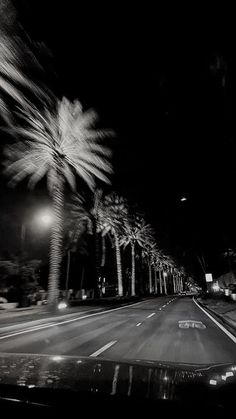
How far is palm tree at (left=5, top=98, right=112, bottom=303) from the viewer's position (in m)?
22.9

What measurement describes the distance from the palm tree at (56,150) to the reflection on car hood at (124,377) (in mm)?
19747

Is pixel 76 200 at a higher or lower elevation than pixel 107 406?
higher

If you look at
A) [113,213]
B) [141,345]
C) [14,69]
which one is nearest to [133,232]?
[113,213]

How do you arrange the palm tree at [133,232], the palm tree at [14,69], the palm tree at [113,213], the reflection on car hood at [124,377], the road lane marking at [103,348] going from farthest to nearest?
the palm tree at [133,232]
the palm tree at [113,213]
the palm tree at [14,69]
the road lane marking at [103,348]
the reflection on car hood at [124,377]

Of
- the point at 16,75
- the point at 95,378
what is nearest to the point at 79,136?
the point at 16,75

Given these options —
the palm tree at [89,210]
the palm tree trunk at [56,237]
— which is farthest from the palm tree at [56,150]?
the palm tree at [89,210]

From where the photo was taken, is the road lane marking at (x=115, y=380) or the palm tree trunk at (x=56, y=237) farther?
the palm tree trunk at (x=56, y=237)

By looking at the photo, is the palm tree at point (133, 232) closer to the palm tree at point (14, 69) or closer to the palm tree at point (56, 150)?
the palm tree at point (56, 150)

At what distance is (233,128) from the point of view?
772 inches

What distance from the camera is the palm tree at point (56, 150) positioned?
75.2 ft

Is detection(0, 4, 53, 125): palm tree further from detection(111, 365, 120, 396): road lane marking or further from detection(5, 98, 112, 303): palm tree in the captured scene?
detection(111, 365, 120, 396): road lane marking

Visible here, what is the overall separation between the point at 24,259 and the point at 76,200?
10.5 metres

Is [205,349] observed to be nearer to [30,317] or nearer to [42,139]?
[30,317]

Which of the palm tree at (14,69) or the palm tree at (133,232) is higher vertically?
the palm tree at (133,232)
